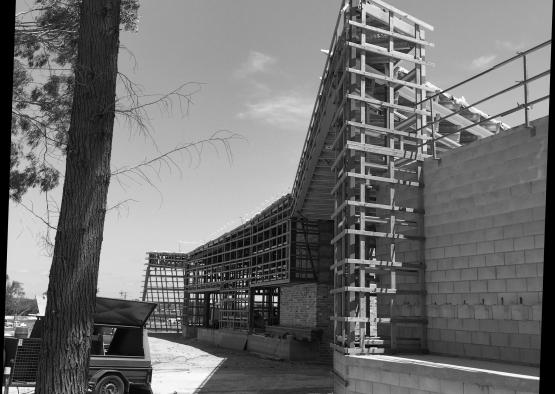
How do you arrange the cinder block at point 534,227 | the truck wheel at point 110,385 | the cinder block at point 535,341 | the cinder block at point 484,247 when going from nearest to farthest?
the cinder block at point 535,341, the cinder block at point 534,227, the cinder block at point 484,247, the truck wheel at point 110,385

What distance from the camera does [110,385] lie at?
38.0ft

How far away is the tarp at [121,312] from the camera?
471 inches

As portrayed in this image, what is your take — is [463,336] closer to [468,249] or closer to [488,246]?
[468,249]

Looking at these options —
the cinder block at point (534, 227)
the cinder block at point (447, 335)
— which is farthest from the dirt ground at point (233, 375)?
the cinder block at point (534, 227)

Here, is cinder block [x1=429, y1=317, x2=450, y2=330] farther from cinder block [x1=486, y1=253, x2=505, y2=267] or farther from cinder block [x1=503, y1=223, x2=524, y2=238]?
cinder block [x1=503, y1=223, x2=524, y2=238]

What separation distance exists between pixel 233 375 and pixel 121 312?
21.8ft

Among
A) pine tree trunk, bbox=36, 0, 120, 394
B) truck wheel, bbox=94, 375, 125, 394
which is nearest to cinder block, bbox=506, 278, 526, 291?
pine tree trunk, bbox=36, 0, 120, 394

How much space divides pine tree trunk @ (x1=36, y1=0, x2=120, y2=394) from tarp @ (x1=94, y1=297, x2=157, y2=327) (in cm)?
823

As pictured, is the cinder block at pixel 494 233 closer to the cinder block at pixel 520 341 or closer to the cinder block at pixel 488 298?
the cinder block at pixel 488 298

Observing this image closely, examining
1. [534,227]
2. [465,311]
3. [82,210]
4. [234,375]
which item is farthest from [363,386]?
[234,375]

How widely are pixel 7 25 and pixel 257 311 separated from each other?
26988 mm

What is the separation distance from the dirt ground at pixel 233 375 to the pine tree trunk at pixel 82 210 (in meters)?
Result: 8.39

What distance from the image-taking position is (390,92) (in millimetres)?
11352

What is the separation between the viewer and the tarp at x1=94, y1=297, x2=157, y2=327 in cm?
1197
